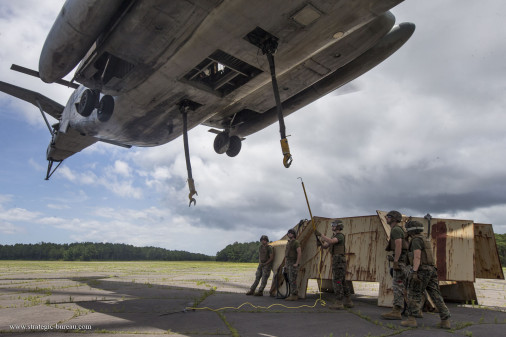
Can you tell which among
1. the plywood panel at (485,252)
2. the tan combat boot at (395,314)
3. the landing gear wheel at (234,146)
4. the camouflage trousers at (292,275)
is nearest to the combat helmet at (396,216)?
the tan combat boot at (395,314)

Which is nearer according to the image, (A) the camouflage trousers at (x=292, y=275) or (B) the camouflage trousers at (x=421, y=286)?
(B) the camouflage trousers at (x=421, y=286)

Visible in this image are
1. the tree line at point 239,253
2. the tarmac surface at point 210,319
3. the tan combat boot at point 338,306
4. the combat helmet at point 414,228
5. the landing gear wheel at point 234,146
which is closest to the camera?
the tarmac surface at point 210,319

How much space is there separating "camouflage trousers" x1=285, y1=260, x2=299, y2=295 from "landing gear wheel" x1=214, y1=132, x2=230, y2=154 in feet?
20.4

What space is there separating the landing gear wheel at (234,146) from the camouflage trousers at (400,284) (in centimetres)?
855

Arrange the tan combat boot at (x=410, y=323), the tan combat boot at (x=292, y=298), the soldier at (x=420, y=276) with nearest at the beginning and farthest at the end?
1. the tan combat boot at (x=410, y=323)
2. the soldier at (x=420, y=276)
3. the tan combat boot at (x=292, y=298)

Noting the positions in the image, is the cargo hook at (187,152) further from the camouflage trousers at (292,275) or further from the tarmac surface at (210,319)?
the camouflage trousers at (292,275)

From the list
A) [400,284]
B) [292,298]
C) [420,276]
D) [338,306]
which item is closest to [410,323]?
[420,276]

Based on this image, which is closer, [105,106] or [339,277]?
[339,277]

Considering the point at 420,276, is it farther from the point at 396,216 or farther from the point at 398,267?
the point at 396,216

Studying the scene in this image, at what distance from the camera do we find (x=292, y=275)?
8.44 meters

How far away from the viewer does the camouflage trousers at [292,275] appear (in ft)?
27.2

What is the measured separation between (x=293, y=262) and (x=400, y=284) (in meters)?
3.04

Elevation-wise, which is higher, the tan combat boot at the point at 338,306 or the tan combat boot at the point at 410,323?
the tan combat boot at the point at 410,323

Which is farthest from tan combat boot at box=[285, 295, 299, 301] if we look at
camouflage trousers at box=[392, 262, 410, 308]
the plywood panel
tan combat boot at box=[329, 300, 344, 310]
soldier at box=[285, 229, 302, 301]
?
the plywood panel
